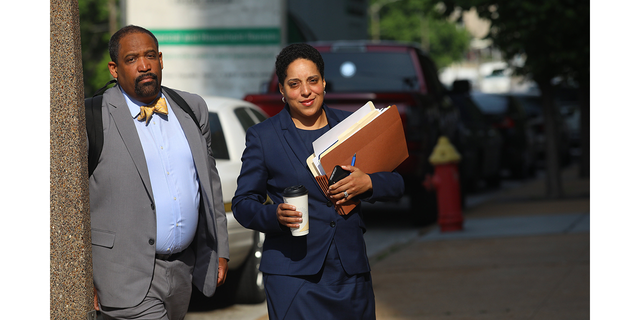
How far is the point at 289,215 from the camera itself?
312cm

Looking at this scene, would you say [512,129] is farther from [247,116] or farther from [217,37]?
[247,116]

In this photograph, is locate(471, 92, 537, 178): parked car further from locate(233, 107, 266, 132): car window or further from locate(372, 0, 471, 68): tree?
locate(372, 0, 471, 68): tree

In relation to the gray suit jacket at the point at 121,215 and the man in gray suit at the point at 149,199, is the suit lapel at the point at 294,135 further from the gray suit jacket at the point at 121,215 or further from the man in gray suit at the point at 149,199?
the gray suit jacket at the point at 121,215

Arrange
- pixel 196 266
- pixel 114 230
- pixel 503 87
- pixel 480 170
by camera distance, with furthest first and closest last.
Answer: pixel 503 87
pixel 480 170
pixel 196 266
pixel 114 230

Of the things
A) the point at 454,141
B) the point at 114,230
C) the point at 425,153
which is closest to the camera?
the point at 114,230

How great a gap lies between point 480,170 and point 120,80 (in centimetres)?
1162

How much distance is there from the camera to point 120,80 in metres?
3.53

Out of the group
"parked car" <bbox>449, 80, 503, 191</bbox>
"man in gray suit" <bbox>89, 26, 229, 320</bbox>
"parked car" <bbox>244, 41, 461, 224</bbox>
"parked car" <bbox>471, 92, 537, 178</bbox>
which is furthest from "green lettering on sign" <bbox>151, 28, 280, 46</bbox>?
"man in gray suit" <bbox>89, 26, 229, 320</bbox>

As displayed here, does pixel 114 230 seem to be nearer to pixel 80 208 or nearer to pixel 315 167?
pixel 80 208

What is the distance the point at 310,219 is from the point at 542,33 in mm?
9624

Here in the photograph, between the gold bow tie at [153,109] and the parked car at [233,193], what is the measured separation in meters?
2.60

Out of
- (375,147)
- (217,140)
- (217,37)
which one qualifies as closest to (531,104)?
(217,37)

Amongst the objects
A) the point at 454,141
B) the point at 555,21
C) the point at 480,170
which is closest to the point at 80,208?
the point at 454,141

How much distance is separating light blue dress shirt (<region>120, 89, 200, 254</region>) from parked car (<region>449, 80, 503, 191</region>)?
8.98m
